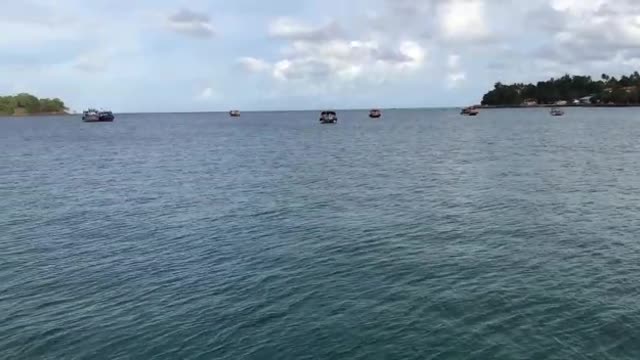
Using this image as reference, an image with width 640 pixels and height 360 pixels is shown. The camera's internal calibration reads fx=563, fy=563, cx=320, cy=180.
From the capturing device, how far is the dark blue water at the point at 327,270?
21.6m

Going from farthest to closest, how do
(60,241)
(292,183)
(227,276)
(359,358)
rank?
(292,183), (60,241), (227,276), (359,358)

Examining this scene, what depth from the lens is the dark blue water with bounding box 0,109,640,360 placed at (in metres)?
21.6

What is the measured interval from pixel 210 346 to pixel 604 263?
21507 millimetres

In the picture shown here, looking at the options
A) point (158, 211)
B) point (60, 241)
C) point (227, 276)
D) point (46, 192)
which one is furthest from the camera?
point (46, 192)

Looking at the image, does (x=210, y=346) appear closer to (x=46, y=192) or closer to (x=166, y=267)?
(x=166, y=267)

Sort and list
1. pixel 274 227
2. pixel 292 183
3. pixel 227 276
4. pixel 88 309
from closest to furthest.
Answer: pixel 88 309 < pixel 227 276 < pixel 274 227 < pixel 292 183

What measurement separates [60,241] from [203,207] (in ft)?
48.3

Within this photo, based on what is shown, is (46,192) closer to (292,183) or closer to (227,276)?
(292,183)

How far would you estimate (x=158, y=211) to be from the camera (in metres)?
49.3

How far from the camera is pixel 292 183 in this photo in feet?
217

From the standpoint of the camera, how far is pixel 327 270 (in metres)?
30.4

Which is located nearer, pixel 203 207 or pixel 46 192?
pixel 203 207

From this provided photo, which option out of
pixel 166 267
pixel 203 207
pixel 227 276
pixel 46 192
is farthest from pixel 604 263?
pixel 46 192

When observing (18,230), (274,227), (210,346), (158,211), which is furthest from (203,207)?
(210,346)
